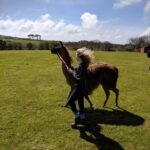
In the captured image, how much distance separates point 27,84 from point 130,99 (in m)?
5.54

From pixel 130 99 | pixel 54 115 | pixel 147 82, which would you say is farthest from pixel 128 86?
pixel 54 115

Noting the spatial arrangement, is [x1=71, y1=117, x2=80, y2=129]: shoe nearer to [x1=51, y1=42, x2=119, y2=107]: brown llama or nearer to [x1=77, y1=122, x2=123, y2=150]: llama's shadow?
[x1=77, y1=122, x2=123, y2=150]: llama's shadow

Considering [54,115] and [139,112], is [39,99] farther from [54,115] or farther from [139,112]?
[139,112]

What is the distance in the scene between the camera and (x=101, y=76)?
9.70 meters

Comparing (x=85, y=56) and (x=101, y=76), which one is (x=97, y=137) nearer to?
(x=85, y=56)

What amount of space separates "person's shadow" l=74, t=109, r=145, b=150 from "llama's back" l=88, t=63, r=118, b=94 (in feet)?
2.71

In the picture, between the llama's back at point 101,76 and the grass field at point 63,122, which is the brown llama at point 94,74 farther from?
the grass field at point 63,122

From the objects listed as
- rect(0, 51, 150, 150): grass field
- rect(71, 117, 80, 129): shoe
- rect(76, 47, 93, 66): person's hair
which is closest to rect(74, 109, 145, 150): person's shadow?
rect(0, 51, 150, 150): grass field

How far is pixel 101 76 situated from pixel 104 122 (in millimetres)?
1798

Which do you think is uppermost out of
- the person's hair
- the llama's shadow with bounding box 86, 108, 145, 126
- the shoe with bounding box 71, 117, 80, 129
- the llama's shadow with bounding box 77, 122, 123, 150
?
the person's hair

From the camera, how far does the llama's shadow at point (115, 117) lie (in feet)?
27.8

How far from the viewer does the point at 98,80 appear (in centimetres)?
968

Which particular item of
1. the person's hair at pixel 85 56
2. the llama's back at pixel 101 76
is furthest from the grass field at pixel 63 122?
the person's hair at pixel 85 56

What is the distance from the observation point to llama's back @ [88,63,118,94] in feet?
31.2
